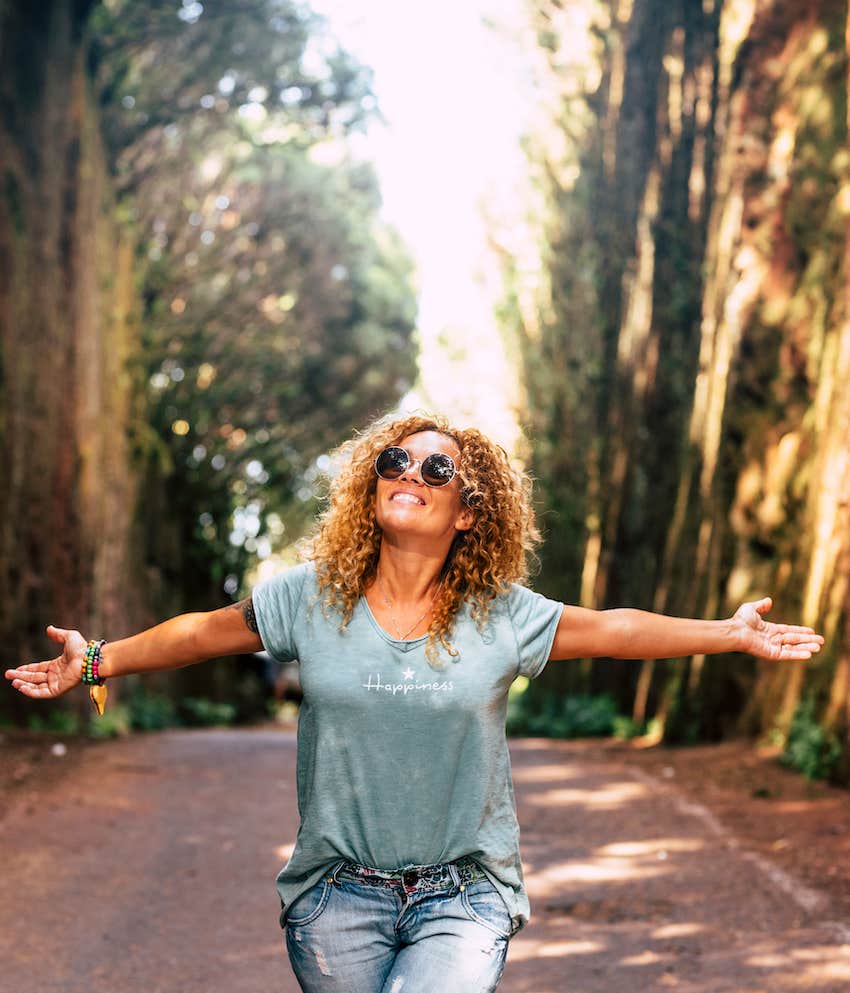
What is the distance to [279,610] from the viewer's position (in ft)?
11.7

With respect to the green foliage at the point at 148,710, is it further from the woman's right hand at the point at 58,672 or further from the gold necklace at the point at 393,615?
the gold necklace at the point at 393,615

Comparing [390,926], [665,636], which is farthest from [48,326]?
[390,926]

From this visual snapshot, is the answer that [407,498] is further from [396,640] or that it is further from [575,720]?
[575,720]

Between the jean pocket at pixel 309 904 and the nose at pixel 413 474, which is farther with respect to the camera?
the nose at pixel 413 474

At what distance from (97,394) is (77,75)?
12.2ft

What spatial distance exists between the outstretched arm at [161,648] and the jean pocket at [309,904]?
58 cm

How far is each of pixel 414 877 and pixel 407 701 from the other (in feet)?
1.28

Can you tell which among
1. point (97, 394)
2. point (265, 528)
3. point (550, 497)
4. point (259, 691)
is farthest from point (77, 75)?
point (259, 691)

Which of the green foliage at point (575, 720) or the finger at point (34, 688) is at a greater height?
the finger at point (34, 688)

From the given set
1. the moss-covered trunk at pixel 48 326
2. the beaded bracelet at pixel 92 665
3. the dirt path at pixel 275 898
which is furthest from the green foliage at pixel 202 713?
the beaded bracelet at pixel 92 665

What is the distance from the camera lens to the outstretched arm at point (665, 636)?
11.8 ft

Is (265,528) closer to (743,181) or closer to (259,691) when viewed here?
(259,691)

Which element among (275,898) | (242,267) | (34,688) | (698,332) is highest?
(242,267)

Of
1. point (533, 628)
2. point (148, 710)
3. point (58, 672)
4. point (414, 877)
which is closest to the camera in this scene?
point (414, 877)
